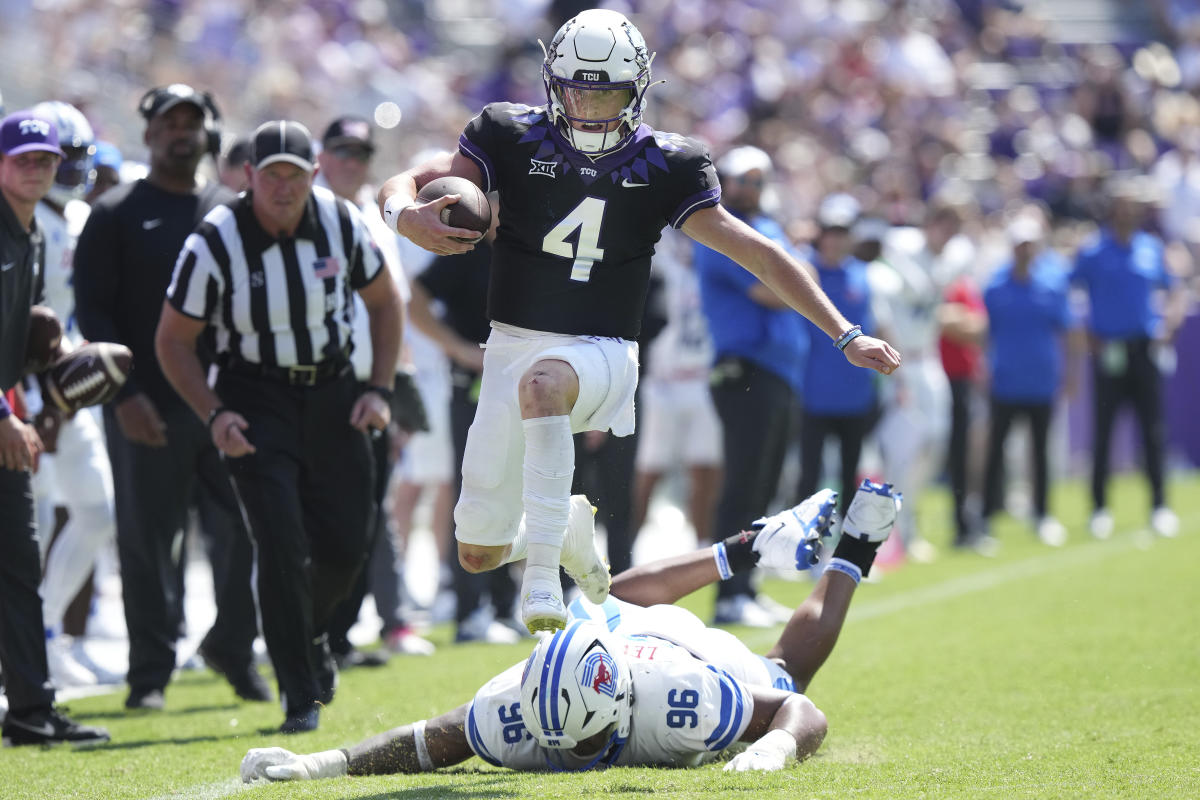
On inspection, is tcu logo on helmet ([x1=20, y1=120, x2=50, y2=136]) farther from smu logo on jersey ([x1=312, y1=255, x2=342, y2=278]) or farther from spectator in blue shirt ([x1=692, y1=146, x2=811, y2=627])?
spectator in blue shirt ([x1=692, y1=146, x2=811, y2=627])

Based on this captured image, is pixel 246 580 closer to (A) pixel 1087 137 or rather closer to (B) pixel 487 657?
(B) pixel 487 657

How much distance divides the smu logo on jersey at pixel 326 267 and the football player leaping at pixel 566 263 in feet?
3.36

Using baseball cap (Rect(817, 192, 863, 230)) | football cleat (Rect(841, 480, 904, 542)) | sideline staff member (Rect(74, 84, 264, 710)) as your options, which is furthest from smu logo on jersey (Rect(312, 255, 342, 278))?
baseball cap (Rect(817, 192, 863, 230))

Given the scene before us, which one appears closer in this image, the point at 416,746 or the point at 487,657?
the point at 416,746

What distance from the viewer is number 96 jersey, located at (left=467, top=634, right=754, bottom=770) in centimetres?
472

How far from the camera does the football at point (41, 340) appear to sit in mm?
5938

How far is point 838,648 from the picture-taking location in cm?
762

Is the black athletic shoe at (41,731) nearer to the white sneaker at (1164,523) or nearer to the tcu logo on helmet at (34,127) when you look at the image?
the tcu logo on helmet at (34,127)

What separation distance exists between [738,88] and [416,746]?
49.4ft

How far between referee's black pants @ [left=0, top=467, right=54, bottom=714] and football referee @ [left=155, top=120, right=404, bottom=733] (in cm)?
69

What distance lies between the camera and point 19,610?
220 inches

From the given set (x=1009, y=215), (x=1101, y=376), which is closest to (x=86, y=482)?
(x=1101, y=376)

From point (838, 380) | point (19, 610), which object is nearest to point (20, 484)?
point (19, 610)

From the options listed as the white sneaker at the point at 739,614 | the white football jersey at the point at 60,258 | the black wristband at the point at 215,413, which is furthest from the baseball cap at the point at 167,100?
the white sneaker at the point at 739,614
